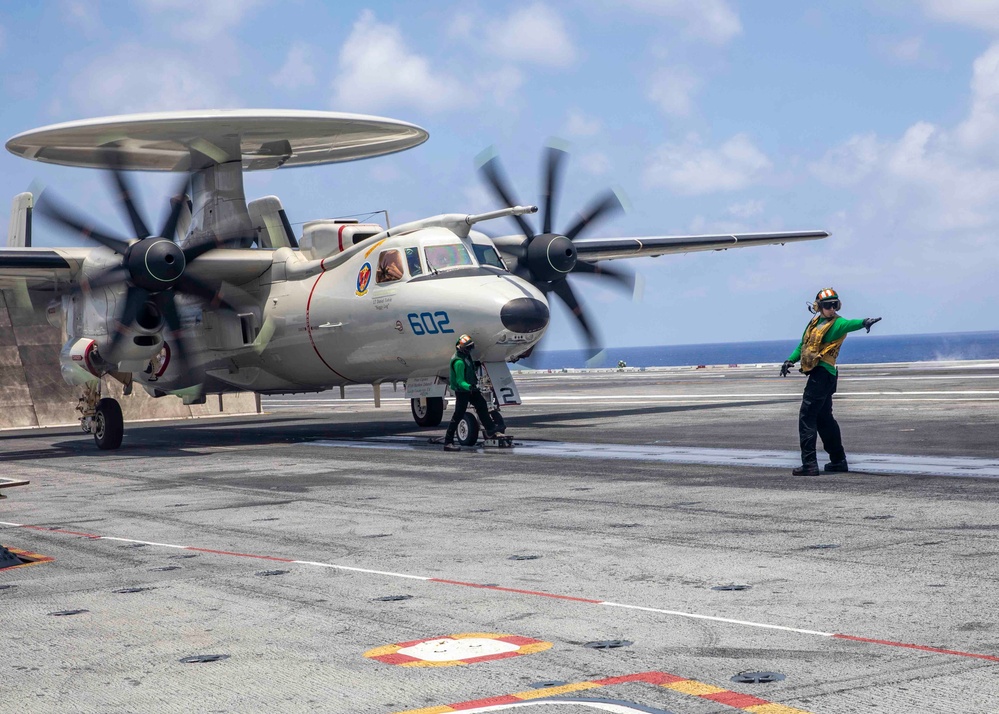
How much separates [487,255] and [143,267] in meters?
6.95

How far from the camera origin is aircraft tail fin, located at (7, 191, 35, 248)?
101 feet

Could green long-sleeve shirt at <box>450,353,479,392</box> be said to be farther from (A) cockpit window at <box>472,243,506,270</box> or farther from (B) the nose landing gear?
(B) the nose landing gear

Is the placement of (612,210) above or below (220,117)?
below

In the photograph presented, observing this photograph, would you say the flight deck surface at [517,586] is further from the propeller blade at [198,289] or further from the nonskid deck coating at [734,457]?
the propeller blade at [198,289]

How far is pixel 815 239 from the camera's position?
32.0m

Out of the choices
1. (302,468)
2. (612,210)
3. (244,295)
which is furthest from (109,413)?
(612,210)

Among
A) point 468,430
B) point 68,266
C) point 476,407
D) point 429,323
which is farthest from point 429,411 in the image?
point 68,266

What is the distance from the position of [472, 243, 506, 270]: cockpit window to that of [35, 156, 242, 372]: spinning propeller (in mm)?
5906

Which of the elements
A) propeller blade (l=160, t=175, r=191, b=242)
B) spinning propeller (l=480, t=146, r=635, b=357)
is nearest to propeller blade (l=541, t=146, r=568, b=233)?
spinning propeller (l=480, t=146, r=635, b=357)

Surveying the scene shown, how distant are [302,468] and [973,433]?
11.5m

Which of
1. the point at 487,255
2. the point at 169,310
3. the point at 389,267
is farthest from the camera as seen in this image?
the point at 169,310

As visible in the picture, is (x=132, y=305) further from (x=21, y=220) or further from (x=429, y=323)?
(x=21, y=220)

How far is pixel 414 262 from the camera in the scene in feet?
73.2

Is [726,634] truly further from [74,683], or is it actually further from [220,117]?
[220,117]
